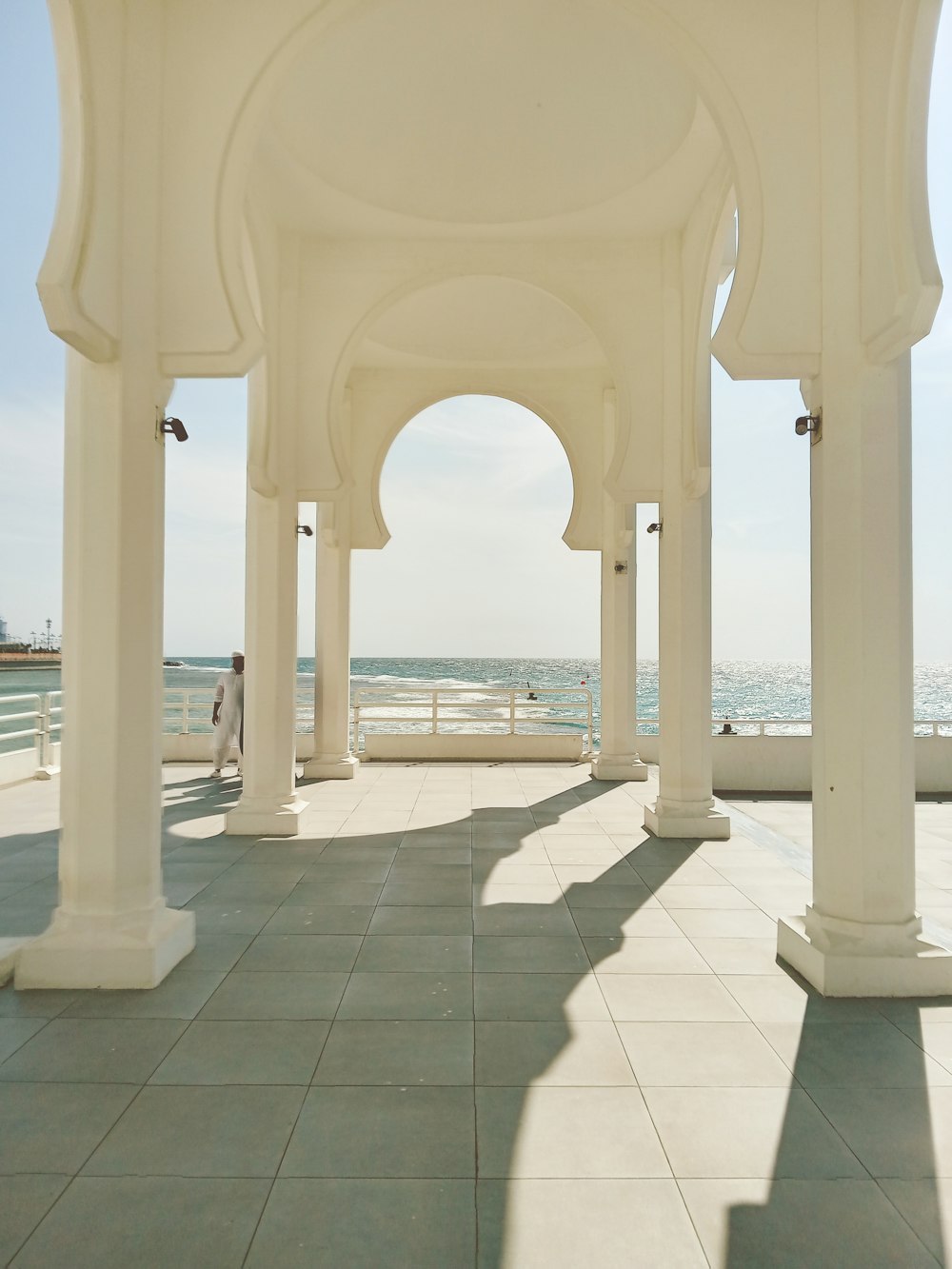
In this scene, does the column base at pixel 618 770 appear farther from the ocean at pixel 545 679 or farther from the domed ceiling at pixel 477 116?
the ocean at pixel 545 679

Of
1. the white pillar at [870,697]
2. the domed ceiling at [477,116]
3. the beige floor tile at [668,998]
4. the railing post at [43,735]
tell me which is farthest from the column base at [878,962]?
the railing post at [43,735]

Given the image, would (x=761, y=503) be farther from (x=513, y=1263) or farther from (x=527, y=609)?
(x=513, y=1263)

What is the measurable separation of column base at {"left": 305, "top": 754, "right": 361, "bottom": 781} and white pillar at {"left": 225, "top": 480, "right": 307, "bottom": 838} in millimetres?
3326

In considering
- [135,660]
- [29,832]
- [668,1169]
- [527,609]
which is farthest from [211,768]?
[527,609]

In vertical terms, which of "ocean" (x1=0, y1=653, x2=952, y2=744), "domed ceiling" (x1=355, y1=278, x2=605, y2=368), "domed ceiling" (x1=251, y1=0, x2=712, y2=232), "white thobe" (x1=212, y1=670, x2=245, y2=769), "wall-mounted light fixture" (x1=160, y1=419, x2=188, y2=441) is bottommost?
"ocean" (x1=0, y1=653, x2=952, y2=744)

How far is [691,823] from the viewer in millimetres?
7406

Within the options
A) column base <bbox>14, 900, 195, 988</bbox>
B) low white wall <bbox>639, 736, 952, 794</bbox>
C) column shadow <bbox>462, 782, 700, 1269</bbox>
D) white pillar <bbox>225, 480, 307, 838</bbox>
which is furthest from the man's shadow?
low white wall <bbox>639, 736, 952, 794</bbox>

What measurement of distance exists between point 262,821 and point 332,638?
422 centimetres

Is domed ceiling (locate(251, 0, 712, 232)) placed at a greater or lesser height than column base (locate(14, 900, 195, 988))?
greater

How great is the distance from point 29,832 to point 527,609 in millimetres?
54635

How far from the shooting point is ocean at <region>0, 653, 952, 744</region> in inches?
1976

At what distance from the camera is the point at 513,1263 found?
212cm

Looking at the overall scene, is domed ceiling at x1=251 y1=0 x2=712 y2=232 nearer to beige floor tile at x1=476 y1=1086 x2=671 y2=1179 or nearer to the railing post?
beige floor tile at x1=476 y1=1086 x2=671 y2=1179

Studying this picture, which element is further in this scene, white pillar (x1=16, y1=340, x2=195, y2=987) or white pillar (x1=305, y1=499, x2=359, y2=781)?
white pillar (x1=305, y1=499, x2=359, y2=781)
